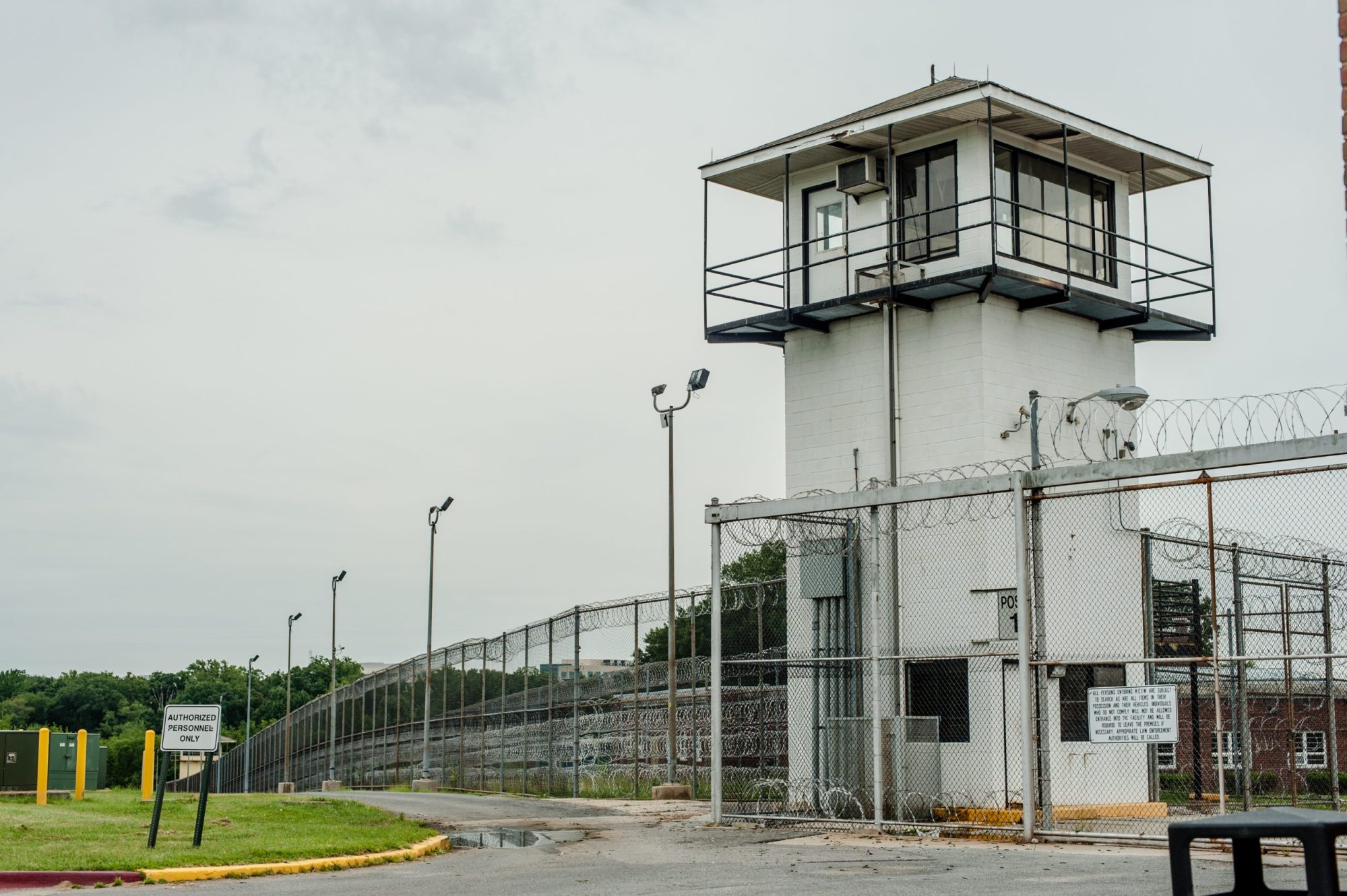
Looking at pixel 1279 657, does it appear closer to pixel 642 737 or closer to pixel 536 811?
pixel 536 811

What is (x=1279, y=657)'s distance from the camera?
14.1m

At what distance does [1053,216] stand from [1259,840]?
17.8m

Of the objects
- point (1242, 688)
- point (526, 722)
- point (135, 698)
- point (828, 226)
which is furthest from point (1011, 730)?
point (135, 698)

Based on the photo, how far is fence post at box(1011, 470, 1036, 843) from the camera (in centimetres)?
1619

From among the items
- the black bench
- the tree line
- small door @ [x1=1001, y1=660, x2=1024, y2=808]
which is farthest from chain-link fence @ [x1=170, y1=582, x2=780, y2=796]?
the tree line

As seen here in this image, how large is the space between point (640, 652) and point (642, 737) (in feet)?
5.09

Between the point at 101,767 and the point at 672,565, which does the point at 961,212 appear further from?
the point at 101,767

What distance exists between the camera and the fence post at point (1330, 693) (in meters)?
15.0

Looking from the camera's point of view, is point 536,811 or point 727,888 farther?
point 536,811

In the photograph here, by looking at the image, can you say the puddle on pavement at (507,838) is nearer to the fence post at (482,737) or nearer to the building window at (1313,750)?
the building window at (1313,750)

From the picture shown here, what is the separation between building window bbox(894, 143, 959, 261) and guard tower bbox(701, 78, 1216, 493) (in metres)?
0.03

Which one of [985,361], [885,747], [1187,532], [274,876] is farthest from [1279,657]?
[274,876]

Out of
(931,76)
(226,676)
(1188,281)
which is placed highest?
(931,76)

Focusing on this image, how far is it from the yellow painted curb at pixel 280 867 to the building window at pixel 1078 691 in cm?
899
